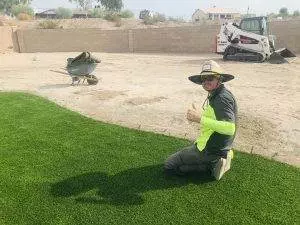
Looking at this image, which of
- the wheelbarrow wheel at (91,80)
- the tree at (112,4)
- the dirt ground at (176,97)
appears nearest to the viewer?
the dirt ground at (176,97)

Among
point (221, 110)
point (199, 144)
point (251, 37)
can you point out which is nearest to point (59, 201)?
point (199, 144)

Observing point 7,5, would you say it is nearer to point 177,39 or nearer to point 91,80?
point 177,39

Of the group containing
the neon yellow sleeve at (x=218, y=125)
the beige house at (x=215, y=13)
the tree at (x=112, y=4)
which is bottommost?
the beige house at (x=215, y=13)

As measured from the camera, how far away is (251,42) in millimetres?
19250

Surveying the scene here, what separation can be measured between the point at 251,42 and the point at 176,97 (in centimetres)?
979

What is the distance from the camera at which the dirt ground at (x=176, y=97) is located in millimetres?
7590

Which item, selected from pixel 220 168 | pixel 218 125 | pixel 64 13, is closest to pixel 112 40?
pixel 220 168

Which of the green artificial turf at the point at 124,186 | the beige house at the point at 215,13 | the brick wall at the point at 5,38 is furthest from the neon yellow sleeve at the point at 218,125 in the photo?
the beige house at the point at 215,13

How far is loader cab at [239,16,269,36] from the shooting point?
749 inches

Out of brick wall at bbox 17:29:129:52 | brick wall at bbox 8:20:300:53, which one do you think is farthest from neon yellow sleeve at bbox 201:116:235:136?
brick wall at bbox 17:29:129:52

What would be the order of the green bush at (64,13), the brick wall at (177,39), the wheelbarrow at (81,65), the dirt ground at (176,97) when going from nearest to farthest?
the dirt ground at (176,97)
the wheelbarrow at (81,65)
the brick wall at (177,39)
the green bush at (64,13)

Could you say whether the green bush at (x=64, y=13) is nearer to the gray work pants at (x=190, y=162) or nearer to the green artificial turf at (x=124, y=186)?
the green artificial turf at (x=124, y=186)

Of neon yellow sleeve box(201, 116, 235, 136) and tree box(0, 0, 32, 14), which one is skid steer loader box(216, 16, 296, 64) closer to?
neon yellow sleeve box(201, 116, 235, 136)

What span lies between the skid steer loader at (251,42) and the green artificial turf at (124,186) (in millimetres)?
13504
